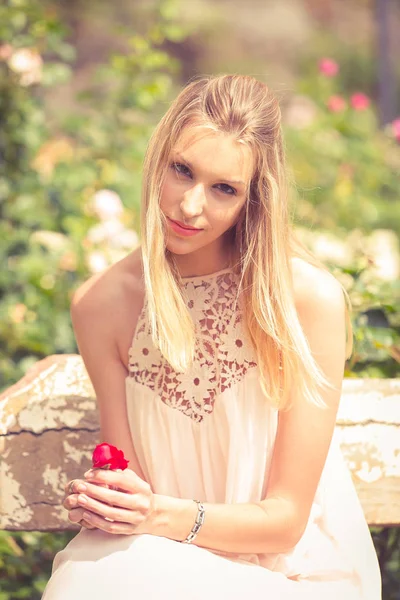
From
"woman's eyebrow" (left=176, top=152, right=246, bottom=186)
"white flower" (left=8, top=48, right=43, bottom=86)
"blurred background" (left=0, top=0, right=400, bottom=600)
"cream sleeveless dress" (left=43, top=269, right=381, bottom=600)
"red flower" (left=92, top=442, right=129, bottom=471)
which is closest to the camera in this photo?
"red flower" (left=92, top=442, right=129, bottom=471)

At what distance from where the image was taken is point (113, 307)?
7.73ft

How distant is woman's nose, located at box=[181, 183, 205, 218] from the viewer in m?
2.06

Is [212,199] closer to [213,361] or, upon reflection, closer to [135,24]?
[213,361]

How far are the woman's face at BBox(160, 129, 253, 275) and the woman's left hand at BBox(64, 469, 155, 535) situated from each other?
0.55m

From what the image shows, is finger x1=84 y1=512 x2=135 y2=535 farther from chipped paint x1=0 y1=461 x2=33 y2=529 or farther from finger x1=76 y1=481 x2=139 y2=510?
chipped paint x1=0 y1=461 x2=33 y2=529

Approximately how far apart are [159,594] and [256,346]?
0.65m

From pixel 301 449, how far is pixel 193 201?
66 centimetres

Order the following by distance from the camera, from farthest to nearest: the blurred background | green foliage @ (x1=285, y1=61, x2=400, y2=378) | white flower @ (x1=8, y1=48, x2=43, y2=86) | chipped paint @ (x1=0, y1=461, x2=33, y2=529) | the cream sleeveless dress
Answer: green foliage @ (x1=285, y1=61, x2=400, y2=378) < white flower @ (x1=8, y1=48, x2=43, y2=86) < the blurred background < chipped paint @ (x1=0, y1=461, x2=33, y2=529) < the cream sleeveless dress

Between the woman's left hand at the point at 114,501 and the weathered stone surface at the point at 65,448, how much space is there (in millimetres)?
576

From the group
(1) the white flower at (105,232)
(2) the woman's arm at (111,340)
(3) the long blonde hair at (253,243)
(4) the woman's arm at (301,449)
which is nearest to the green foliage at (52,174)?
(1) the white flower at (105,232)

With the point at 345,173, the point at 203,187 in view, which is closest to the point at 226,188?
the point at 203,187

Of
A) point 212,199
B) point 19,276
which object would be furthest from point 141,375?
point 19,276

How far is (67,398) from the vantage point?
2684 mm

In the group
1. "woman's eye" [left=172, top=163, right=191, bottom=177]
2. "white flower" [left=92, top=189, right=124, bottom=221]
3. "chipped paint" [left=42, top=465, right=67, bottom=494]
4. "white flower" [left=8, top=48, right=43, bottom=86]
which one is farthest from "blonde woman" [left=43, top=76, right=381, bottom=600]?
"white flower" [left=8, top=48, right=43, bottom=86]
